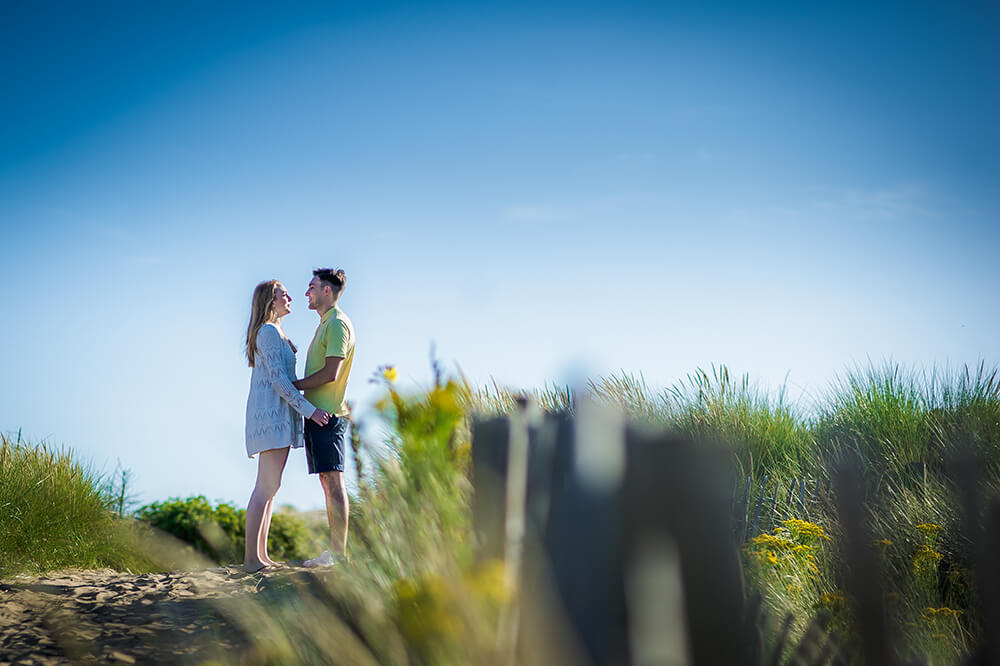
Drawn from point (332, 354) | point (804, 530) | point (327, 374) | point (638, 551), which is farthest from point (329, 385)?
point (638, 551)

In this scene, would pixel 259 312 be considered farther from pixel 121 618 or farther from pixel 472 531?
pixel 472 531

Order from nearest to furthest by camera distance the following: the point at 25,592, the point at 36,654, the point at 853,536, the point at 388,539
→ the point at 853,536, the point at 388,539, the point at 36,654, the point at 25,592

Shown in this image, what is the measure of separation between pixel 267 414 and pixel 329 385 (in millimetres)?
449

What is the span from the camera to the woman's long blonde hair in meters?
5.15

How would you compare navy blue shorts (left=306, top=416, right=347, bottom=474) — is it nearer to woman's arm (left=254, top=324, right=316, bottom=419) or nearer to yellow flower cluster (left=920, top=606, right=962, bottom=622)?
woman's arm (left=254, top=324, right=316, bottom=419)

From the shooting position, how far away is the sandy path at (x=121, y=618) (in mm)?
3504

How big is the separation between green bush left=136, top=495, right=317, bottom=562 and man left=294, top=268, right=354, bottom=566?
16.7 ft

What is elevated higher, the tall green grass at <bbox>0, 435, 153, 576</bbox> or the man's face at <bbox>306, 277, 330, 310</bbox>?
the man's face at <bbox>306, 277, 330, 310</bbox>

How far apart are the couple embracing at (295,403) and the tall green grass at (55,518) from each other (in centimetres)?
190

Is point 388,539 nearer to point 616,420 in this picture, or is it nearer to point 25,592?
point 616,420

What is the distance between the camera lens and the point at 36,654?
3545 millimetres

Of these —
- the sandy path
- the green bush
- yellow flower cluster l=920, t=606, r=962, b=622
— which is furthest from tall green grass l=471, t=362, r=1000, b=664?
the green bush

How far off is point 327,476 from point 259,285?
1440mm

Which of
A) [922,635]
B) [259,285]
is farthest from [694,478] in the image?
[259,285]
